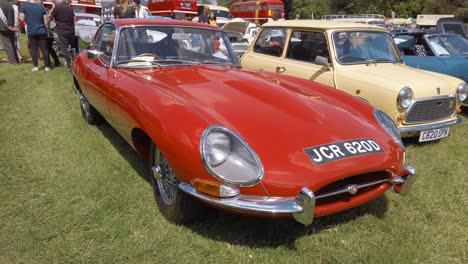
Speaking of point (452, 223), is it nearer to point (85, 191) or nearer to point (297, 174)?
point (297, 174)

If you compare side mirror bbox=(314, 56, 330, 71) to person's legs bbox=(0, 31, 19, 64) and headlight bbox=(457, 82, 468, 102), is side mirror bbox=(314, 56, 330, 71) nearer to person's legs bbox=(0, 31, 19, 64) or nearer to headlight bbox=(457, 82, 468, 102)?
headlight bbox=(457, 82, 468, 102)

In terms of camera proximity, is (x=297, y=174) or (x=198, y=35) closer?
(x=297, y=174)

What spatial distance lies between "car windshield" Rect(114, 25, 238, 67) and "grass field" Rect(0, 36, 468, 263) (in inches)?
39.5

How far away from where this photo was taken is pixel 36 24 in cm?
792

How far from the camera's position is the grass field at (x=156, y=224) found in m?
2.25

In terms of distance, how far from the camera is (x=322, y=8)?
59031 millimetres

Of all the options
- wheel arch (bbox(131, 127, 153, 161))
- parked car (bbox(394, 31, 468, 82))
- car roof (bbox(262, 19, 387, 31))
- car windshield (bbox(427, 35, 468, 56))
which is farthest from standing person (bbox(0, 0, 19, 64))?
car windshield (bbox(427, 35, 468, 56))

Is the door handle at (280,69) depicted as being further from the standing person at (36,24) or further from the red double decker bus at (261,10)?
the red double decker bus at (261,10)

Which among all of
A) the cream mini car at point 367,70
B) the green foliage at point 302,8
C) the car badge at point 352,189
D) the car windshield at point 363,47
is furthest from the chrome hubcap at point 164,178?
the green foliage at point 302,8

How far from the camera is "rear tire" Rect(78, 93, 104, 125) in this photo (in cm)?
447

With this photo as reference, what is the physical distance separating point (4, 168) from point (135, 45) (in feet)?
5.42

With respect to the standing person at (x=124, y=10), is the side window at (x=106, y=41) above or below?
below

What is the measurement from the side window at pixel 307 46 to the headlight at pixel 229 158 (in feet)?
10.3

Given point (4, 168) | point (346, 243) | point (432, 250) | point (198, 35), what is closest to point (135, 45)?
point (198, 35)
